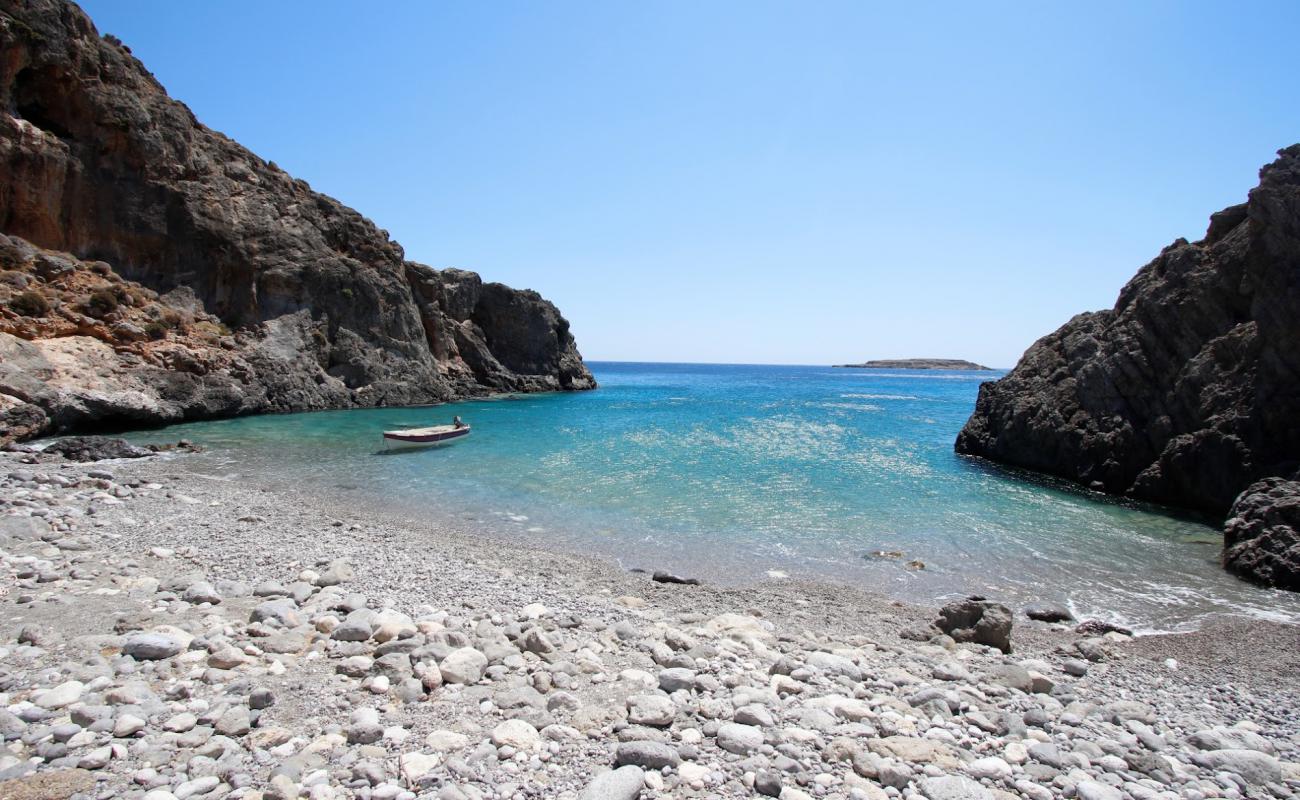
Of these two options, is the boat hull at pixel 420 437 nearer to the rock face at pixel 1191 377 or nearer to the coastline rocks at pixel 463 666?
the coastline rocks at pixel 463 666

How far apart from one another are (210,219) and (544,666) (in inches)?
1828

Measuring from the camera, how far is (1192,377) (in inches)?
806

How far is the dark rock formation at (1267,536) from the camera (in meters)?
12.5

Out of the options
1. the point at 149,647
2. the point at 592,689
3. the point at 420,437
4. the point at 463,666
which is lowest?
the point at 420,437

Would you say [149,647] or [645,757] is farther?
[149,647]

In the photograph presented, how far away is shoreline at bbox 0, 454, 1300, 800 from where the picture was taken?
15.3ft

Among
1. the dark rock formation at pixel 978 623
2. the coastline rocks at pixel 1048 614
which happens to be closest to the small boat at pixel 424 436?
the dark rock formation at pixel 978 623

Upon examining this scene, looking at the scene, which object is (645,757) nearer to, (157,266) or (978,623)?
(978,623)

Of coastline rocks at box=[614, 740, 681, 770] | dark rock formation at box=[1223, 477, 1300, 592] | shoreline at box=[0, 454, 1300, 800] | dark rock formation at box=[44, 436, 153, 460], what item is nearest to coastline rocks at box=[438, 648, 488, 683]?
shoreline at box=[0, 454, 1300, 800]

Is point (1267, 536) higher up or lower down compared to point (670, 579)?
higher up

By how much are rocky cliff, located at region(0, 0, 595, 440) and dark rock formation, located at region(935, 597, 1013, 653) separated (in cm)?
2830

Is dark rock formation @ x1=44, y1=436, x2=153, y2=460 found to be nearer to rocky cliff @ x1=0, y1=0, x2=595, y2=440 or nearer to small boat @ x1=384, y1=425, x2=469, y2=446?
rocky cliff @ x1=0, y1=0, x2=595, y2=440

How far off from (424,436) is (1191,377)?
28947 mm

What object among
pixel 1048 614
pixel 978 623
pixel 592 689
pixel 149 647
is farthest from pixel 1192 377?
pixel 149 647
